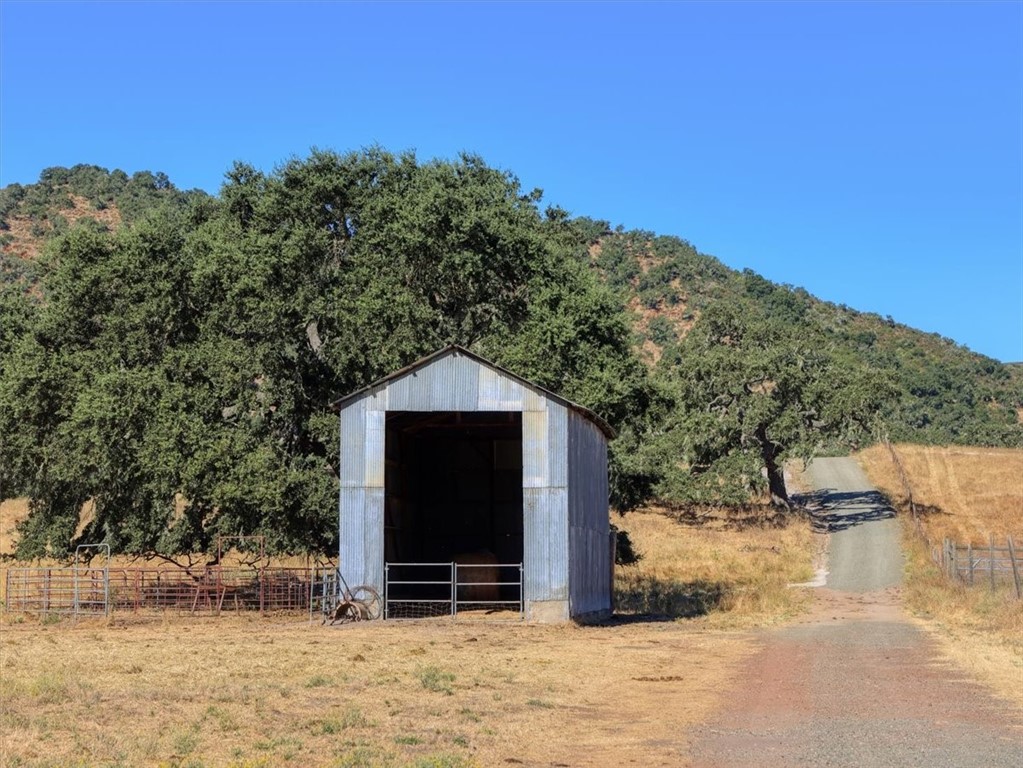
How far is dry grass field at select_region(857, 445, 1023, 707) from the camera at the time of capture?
20812 mm

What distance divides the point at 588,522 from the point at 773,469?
30.1 m

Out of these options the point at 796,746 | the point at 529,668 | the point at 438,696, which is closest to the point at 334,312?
the point at 529,668

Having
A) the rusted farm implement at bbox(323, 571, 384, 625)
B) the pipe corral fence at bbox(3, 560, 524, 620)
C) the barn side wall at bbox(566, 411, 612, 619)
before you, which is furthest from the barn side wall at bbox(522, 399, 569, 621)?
the rusted farm implement at bbox(323, 571, 384, 625)

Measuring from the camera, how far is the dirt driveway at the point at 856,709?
36.6ft

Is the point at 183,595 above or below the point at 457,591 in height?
below

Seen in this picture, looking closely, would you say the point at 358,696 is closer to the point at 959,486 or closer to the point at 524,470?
the point at 524,470

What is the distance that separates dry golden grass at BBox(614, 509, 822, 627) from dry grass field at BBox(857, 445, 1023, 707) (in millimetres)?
4008

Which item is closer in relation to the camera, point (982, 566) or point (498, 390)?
point (498, 390)

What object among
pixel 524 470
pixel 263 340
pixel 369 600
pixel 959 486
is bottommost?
pixel 369 600

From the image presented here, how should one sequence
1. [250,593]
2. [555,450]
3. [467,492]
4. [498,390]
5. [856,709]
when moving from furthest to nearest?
[467,492] → [250,593] → [498,390] → [555,450] → [856,709]

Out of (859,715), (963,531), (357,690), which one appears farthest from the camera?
(963,531)

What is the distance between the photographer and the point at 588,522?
30.1 meters

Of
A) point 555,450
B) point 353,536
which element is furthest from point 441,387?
point 353,536

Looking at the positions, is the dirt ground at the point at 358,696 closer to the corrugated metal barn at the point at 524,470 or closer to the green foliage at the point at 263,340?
the corrugated metal barn at the point at 524,470
